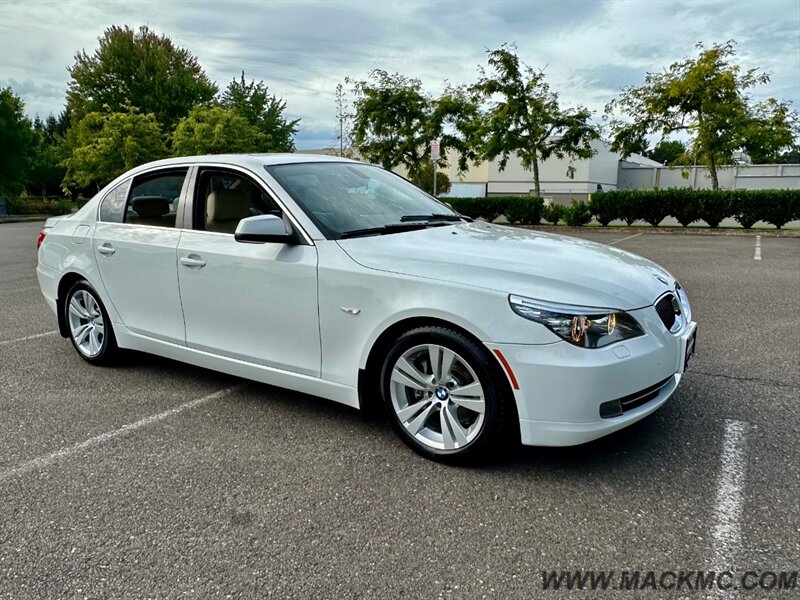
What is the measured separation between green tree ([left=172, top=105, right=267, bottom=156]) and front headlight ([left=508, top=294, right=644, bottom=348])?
86.8 feet

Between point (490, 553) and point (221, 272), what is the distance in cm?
231

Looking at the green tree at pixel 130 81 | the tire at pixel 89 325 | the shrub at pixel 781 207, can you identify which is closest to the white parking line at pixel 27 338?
the tire at pixel 89 325

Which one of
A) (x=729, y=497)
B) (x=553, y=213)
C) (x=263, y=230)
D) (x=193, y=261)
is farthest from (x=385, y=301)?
(x=553, y=213)

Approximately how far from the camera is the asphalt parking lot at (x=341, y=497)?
2.27m

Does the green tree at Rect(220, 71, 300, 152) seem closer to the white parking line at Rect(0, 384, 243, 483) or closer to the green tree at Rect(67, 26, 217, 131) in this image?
the green tree at Rect(67, 26, 217, 131)

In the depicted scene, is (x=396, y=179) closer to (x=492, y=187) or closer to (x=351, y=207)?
(x=351, y=207)

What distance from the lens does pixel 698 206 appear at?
19.3m

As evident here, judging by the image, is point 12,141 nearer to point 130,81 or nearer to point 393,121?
point 130,81

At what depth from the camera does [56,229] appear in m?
5.02

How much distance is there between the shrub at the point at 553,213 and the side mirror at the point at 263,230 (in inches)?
763

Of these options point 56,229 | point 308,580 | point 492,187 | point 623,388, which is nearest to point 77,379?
point 56,229

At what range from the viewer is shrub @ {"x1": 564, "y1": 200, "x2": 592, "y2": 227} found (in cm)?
2089

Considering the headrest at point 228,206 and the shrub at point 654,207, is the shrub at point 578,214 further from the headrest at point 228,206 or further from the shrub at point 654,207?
the headrest at point 228,206

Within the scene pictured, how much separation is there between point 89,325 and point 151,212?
122cm
